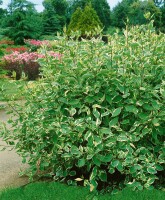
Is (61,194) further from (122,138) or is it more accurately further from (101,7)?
(101,7)

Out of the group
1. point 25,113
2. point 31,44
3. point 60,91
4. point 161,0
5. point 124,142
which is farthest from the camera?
point 161,0

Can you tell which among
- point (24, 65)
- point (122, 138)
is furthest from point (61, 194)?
point (24, 65)

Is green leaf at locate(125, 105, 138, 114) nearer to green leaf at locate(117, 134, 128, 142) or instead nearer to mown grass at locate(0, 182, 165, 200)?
green leaf at locate(117, 134, 128, 142)

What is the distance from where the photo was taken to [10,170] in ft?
14.3

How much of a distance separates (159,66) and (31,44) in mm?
17592

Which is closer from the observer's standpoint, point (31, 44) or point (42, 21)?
point (31, 44)

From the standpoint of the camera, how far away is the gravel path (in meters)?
4.01

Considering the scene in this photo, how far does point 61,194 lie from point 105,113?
75 centimetres

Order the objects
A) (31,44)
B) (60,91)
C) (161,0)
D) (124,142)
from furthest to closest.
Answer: (161,0)
(31,44)
(60,91)
(124,142)

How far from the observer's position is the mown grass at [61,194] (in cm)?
318

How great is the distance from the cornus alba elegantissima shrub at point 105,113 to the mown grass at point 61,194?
0.26 feet

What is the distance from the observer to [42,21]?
3278 cm

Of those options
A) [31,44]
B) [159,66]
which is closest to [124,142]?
[159,66]

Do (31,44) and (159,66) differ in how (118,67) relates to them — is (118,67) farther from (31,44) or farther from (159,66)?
(31,44)
